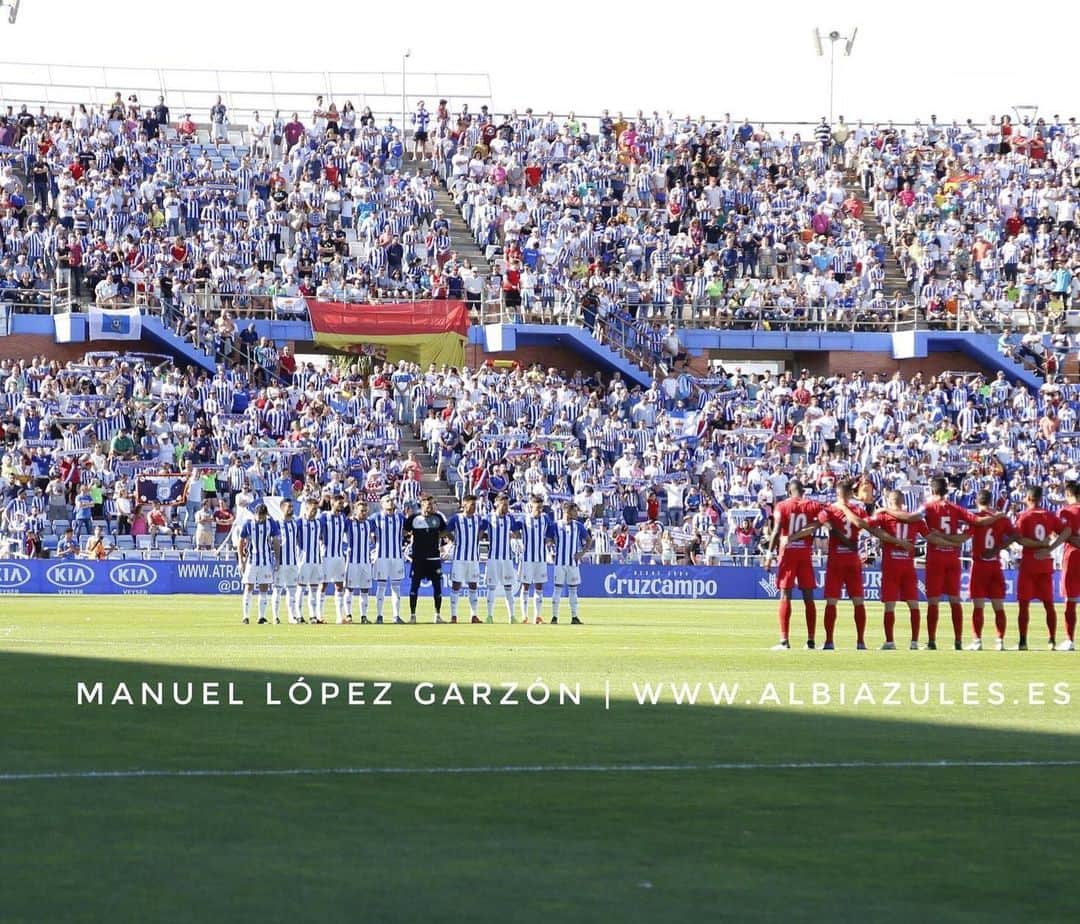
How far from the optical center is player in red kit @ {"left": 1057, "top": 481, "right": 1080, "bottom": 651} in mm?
21984

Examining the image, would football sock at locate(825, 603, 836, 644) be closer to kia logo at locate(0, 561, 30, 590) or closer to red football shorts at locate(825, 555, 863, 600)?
red football shorts at locate(825, 555, 863, 600)

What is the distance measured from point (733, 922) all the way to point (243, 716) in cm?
732

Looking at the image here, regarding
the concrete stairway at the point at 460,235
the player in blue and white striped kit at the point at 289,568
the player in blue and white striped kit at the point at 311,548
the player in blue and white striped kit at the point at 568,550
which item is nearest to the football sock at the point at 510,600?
the player in blue and white striped kit at the point at 568,550

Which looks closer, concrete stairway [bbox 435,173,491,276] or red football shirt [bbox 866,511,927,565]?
red football shirt [bbox 866,511,927,565]

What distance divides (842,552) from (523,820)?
13.1 m

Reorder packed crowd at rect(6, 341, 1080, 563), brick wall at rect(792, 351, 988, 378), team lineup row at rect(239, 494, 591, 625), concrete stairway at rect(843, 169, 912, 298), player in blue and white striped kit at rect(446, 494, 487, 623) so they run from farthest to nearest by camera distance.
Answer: concrete stairway at rect(843, 169, 912, 298)
brick wall at rect(792, 351, 988, 378)
packed crowd at rect(6, 341, 1080, 563)
player in blue and white striped kit at rect(446, 494, 487, 623)
team lineup row at rect(239, 494, 591, 625)

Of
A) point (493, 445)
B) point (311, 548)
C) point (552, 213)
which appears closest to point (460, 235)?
point (552, 213)

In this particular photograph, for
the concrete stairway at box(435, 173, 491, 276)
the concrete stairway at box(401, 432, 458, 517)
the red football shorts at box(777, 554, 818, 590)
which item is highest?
the concrete stairway at box(435, 173, 491, 276)

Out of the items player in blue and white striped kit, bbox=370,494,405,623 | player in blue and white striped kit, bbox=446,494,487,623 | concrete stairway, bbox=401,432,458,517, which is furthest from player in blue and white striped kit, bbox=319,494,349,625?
concrete stairway, bbox=401,432,458,517

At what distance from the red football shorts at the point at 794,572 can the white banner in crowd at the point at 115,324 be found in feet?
97.5

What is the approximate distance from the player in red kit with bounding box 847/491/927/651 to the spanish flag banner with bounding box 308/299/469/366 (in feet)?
98.6

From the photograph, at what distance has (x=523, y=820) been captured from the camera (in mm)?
9047

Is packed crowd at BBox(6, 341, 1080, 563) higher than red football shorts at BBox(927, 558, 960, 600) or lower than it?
higher

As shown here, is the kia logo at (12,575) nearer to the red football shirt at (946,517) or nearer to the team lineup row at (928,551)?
the team lineup row at (928,551)
